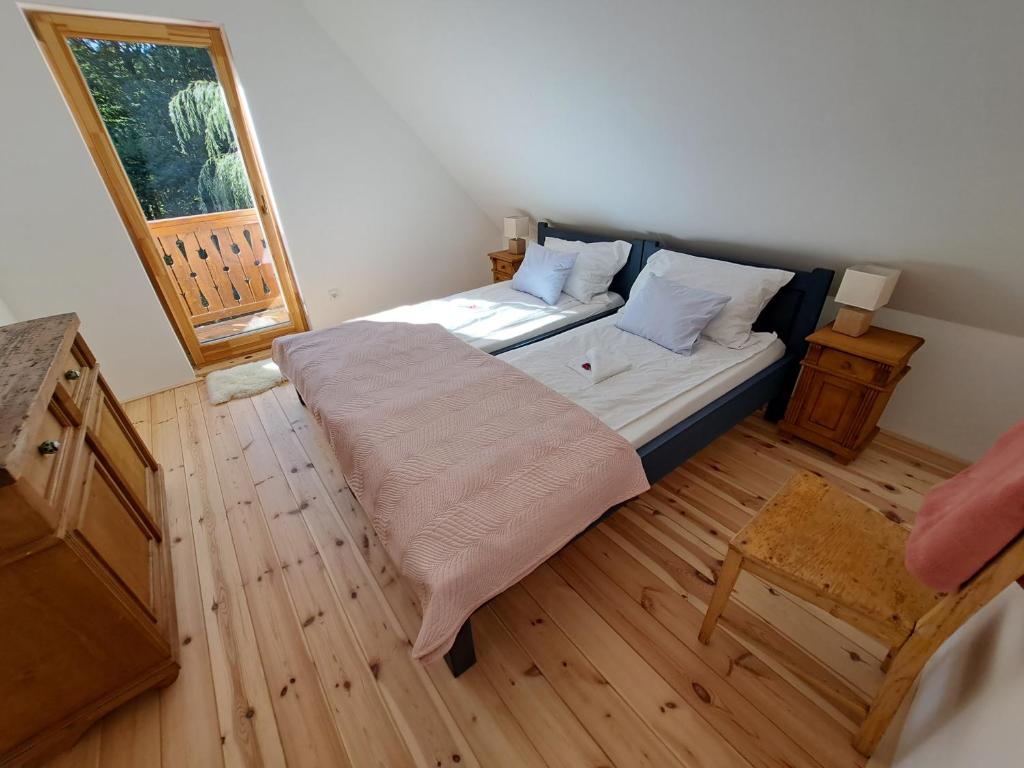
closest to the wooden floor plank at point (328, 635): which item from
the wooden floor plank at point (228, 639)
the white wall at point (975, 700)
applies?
the wooden floor plank at point (228, 639)

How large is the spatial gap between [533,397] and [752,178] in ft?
4.55

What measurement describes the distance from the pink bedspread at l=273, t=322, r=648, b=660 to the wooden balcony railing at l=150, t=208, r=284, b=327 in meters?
1.99

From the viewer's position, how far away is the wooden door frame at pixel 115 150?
2.33 m

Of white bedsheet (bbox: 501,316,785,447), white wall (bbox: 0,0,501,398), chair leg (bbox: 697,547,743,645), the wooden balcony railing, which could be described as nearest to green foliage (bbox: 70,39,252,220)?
the wooden balcony railing

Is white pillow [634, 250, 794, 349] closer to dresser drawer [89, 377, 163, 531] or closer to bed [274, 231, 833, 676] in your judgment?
bed [274, 231, 833, 676]

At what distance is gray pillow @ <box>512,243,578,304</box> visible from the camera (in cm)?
286

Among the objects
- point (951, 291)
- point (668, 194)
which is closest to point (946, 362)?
point (951, 291)

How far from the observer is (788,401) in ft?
7.64

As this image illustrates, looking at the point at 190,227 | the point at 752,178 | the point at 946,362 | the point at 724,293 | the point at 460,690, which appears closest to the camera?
the point at 460,690

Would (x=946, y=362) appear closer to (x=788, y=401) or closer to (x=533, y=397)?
(x=788, y=401)

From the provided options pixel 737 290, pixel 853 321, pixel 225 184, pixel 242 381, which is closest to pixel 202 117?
pixel 225 184

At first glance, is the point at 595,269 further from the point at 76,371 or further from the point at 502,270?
the point at 76,371

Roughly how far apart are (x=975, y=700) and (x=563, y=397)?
131cm

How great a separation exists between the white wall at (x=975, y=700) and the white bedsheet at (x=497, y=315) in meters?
1.97
